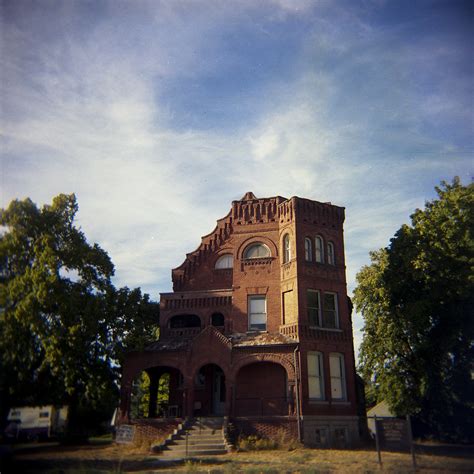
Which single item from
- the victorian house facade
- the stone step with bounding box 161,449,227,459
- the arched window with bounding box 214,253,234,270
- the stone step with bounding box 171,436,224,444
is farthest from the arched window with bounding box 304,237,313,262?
the stone step with bounding box 161,449,227,459

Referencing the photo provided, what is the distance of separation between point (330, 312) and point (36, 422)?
16.0m

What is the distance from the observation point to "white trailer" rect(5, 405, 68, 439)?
746 inches

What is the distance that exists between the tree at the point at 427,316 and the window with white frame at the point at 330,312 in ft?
15.9

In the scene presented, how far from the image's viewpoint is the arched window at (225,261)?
32.1 metres

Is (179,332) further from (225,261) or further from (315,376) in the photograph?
(315,376)

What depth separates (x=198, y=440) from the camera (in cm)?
2181

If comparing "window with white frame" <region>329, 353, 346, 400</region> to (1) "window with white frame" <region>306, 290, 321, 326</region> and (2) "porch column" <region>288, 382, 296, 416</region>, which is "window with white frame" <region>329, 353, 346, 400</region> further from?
(2) "porch column" <region>288, 382, 296, 416</region>

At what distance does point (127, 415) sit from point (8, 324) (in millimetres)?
8420

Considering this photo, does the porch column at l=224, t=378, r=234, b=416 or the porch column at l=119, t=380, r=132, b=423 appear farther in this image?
the porch column at l=119, t=380, r=132, b=423

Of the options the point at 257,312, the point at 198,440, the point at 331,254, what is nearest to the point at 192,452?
the point at 198,440

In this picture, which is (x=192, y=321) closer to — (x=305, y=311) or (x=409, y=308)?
(x=305, y=311)

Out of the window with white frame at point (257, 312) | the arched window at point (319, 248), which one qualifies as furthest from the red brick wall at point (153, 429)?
the arched window at point (319, 248)

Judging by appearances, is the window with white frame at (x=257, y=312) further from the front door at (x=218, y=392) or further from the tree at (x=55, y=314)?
the tree at (x=55, y=314)

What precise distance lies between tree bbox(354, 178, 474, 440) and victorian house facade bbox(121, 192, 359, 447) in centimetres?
448
